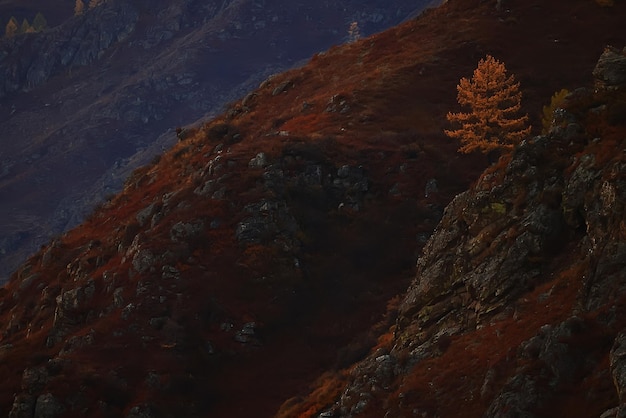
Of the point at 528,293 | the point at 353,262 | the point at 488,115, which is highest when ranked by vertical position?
the point at 528,293

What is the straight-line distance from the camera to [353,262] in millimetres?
46656

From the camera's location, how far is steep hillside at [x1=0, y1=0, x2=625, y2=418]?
23.9m

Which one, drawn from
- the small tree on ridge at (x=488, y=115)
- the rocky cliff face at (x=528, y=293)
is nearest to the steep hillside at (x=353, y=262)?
the rocky cliff face at (x=528, y=293)

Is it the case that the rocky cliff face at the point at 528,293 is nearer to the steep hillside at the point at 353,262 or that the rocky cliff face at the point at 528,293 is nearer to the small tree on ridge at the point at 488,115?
the steep hillside at the point at 353,262

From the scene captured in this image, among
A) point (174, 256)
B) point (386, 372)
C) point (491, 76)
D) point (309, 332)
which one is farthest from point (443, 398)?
point (491, 76)

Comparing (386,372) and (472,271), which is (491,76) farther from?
(386,372)

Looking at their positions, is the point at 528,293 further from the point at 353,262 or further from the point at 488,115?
the point at 488,115

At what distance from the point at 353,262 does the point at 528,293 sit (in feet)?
73.8

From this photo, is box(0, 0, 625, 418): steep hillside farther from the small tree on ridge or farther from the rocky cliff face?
the small tree on ridge

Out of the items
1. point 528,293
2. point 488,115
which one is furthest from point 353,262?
point 528,293

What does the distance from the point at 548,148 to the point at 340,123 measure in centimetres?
3202

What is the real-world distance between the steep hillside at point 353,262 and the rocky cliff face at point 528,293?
9 cm

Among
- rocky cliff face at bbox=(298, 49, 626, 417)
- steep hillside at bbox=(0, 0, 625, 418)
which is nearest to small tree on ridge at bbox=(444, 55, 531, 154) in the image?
steep hillside at bbox=(0, 0, 625, 418)

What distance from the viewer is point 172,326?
1603 inches
